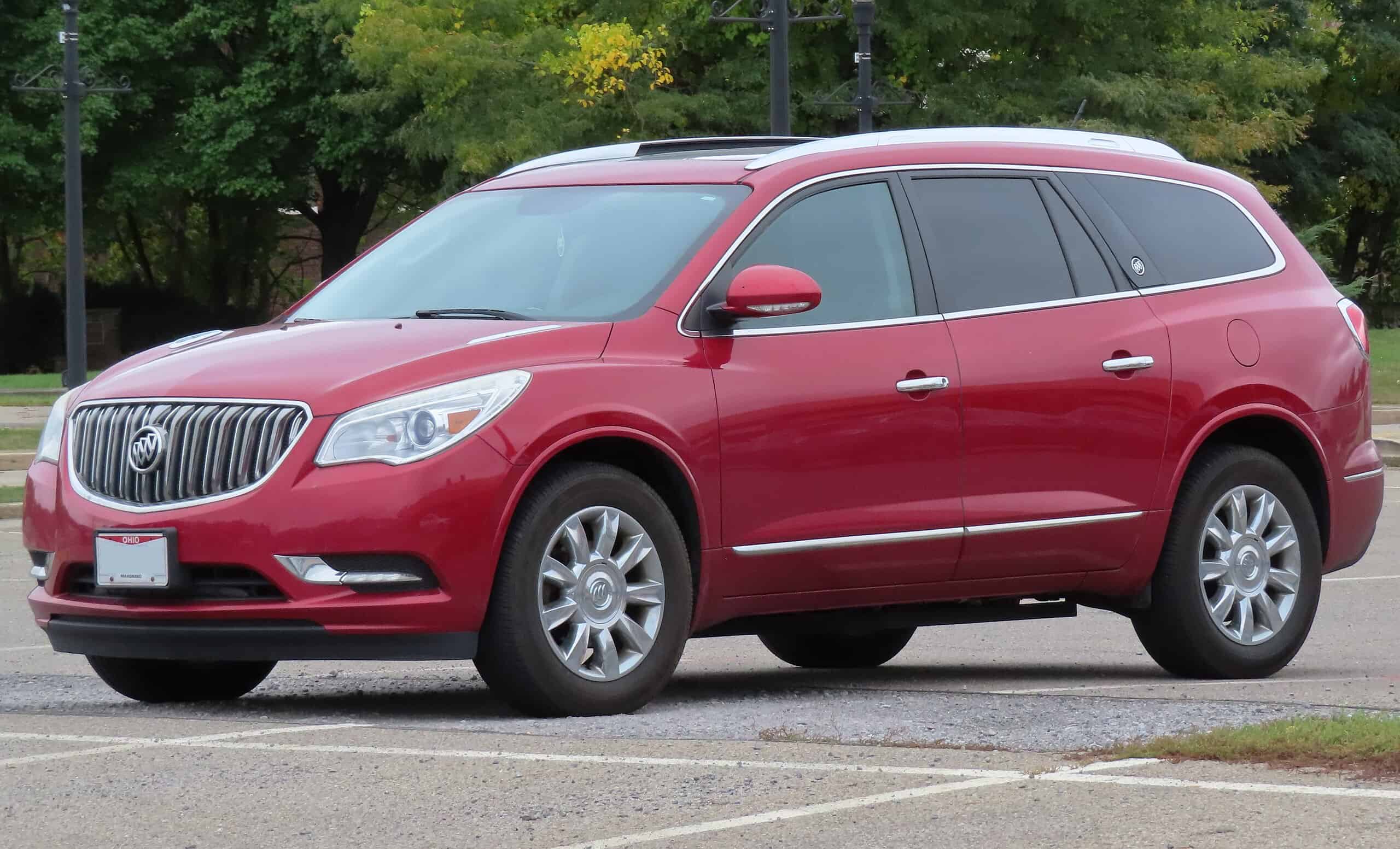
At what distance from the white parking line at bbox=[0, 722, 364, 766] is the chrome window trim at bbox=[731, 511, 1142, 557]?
54.8 inches

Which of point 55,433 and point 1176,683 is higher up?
point 55,433

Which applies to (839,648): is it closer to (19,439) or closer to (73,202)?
(19,439)

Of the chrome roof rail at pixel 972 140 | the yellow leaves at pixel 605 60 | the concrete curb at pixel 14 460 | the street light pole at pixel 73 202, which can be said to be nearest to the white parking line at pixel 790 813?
the chrome roof rail at pixel 972 140

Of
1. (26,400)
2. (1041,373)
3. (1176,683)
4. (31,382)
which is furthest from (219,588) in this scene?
(31,382)

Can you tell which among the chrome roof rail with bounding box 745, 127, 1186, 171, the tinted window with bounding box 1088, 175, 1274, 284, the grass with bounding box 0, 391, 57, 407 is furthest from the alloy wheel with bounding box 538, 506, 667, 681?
the grass with bounding box 0, 391, 57, 407

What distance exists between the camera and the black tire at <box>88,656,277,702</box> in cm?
762

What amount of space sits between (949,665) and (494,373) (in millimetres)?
3330

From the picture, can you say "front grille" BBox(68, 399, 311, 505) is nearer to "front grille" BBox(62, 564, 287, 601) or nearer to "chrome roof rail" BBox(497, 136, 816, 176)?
"front grille" BBox(62, 564, 287, 601)

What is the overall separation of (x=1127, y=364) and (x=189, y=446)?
329 cm

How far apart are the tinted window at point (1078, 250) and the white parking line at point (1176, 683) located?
1388 mm

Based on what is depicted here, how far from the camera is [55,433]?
7.33 metres

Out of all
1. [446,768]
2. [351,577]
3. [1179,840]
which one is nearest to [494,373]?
[351,577]

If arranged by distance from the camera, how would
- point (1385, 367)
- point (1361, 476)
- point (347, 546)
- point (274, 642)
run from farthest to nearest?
point (1385, 367)
point (1361, 476)
point (274, 642)
point (347, 546)

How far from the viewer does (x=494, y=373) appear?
6629mm
